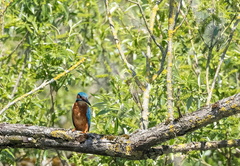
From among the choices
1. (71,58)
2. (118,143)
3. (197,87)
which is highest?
(71,58)

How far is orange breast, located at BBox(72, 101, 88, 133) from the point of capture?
23.1 ft

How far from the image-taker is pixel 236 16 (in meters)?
6.32

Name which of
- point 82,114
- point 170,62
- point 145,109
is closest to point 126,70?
point 145,109

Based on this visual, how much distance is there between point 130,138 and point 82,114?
10.3 feet

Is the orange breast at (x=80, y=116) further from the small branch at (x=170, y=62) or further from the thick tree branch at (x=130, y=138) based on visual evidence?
the thick tree branch at (x=130, y=138)

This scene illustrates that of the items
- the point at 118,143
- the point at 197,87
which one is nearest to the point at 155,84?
the point at 197,87

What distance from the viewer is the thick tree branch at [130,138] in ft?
12.0

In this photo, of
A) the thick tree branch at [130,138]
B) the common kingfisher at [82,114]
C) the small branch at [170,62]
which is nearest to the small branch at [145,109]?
the small branch at [170,62]

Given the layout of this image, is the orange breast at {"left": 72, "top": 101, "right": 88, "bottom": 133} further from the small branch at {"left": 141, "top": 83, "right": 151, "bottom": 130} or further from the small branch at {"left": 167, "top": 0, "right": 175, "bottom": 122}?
the small branch at {"left": 167, "top": 0, "right": 175, "bottom": 122}

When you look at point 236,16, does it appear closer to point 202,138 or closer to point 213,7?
point 213,7

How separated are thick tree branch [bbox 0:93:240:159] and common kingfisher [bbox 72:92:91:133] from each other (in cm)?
269

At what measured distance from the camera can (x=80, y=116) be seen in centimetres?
710

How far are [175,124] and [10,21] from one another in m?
4.18

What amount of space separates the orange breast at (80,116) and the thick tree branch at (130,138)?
8.82 feet
